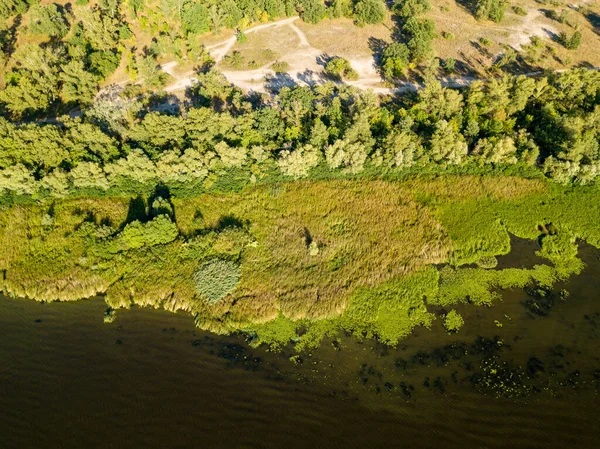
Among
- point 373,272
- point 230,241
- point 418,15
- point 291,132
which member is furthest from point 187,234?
point 418,15

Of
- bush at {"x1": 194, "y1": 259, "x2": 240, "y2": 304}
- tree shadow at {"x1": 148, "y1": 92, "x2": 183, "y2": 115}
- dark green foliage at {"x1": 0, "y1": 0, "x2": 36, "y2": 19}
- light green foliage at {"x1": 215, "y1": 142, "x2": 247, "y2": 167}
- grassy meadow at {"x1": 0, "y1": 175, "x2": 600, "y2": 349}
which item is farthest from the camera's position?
dark green foliage at {"x1": 0, "y1": 0, "x2": 36, "y2": 19}

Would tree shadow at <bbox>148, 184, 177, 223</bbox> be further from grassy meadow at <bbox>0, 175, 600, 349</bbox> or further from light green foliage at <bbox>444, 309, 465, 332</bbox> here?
light green foliage at <bbox>444, 309, 465, 332</bbox>

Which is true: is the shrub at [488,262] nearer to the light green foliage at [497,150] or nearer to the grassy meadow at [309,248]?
the grassy meadow at [309,248]

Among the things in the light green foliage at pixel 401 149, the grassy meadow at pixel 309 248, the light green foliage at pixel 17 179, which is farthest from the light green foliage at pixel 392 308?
the light green foliage at pixel 17 179

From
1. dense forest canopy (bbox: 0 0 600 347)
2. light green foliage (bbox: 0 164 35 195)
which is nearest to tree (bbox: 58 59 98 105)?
dense forest canopy (bbox: 0 0 600 347)

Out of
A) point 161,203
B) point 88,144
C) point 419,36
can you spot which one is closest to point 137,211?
point 161,203

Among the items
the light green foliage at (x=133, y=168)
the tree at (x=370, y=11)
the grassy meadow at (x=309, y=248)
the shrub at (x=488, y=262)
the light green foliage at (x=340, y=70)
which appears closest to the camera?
the grassy meadow at (x=309, y=248)
